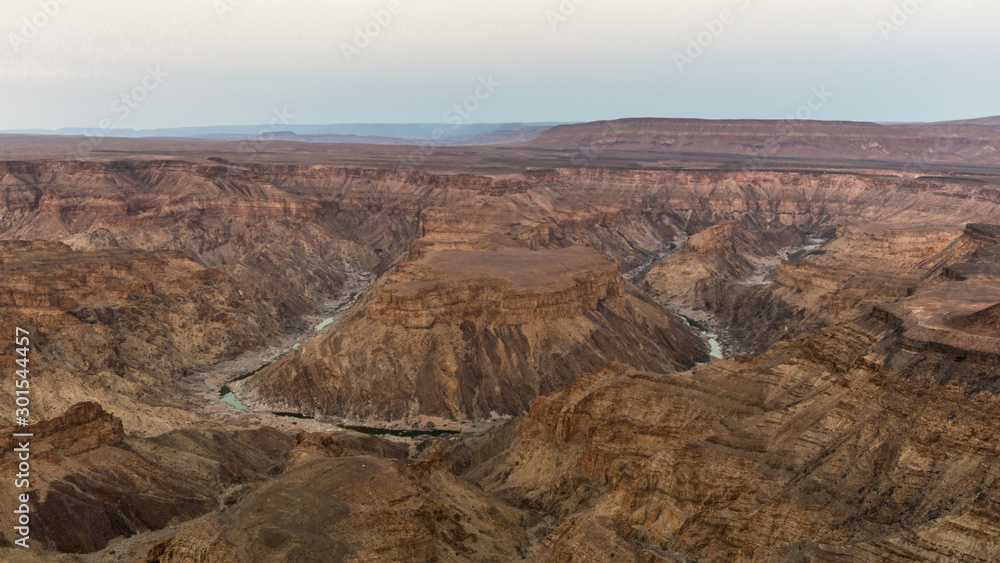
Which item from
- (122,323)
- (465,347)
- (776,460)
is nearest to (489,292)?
(465,347)

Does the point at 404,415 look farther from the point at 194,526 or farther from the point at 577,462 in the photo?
the point at 194,526

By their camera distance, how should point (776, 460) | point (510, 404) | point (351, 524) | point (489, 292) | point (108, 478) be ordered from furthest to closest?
point (489, 292) < point (510, 404) < point (108, 478) < point (776, 460) < point (351, 524)

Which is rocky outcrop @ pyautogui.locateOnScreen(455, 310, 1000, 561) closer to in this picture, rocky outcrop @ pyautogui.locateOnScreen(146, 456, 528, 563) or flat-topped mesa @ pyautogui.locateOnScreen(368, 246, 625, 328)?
rocky outcrop @ pyautogui.locateOnScreen(146, 456, 528, 563)

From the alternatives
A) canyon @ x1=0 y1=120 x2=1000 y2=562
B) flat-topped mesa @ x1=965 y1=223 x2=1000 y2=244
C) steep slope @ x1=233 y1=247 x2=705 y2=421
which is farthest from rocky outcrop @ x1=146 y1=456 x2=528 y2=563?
flat-topped mesa @ x1=965 y1=223 x2=1000 y2=244

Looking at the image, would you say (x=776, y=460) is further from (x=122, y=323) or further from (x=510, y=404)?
(x=122, y=323)

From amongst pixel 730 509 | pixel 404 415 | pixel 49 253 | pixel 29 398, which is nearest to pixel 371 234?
pixel 49 253

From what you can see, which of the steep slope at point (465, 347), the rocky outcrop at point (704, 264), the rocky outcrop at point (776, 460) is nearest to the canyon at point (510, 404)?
the rocky outcrop at point (776, 460)

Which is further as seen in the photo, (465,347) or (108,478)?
(465,347)

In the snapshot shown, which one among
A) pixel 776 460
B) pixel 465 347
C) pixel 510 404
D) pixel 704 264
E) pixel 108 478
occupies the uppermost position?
pixel 776 460
